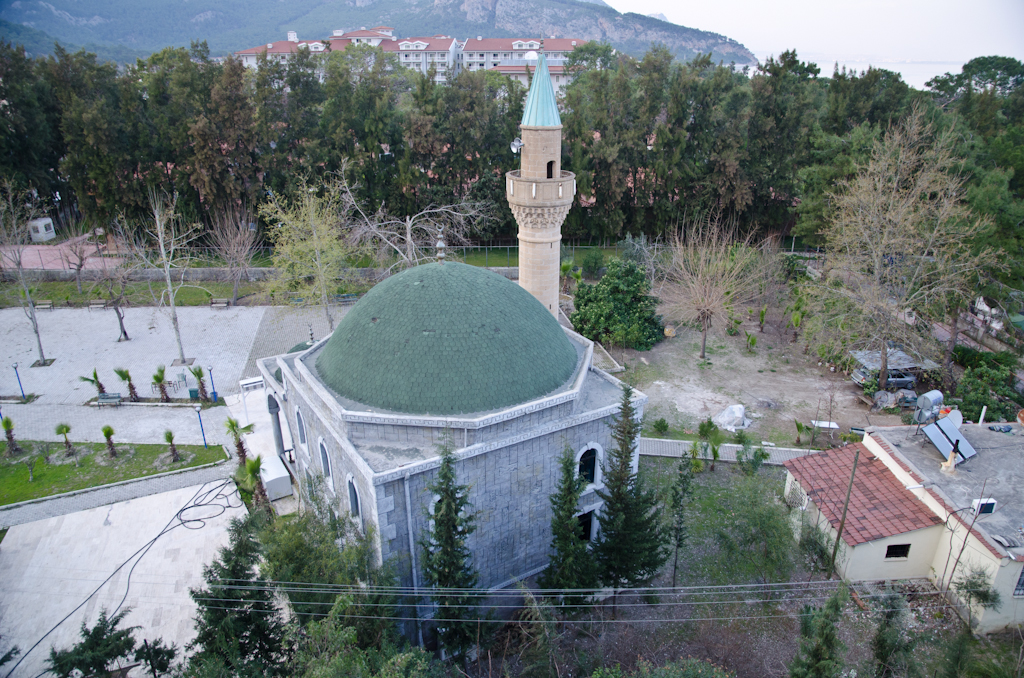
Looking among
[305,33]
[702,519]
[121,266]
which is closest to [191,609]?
[702,519]

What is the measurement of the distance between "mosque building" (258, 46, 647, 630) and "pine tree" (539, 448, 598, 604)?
1.06 m

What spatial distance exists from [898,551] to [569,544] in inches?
352

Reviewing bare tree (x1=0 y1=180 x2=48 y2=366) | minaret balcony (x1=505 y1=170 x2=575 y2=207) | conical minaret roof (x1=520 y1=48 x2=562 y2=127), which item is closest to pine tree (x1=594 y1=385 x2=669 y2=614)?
minaret balcony (x1=505 y1=170 x2=575 y2=207)

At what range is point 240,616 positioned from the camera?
1223 centimetres

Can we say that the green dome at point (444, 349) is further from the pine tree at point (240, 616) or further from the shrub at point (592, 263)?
the shrub at point (592, 263)

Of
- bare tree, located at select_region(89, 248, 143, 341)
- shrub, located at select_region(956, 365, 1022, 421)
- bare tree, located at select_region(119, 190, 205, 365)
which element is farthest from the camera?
bare tree, located at select_region(89, 248, 143, 341)

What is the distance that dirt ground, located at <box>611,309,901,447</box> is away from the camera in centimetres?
2380

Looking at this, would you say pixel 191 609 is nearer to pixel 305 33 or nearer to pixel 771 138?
pixel 771 138

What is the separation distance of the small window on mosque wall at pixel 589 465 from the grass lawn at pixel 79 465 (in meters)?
12.9

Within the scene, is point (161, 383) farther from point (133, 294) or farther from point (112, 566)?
point (133, 294)

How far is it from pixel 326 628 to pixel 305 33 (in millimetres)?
175014

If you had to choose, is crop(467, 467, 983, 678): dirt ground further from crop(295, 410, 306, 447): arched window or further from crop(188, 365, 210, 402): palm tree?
crop(188, 365, 210, 402): palm tree

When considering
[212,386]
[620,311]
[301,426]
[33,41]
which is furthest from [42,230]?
[33,41]

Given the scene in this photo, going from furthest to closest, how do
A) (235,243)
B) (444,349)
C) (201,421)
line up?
(235,243)
(201,421)
(444,349)
